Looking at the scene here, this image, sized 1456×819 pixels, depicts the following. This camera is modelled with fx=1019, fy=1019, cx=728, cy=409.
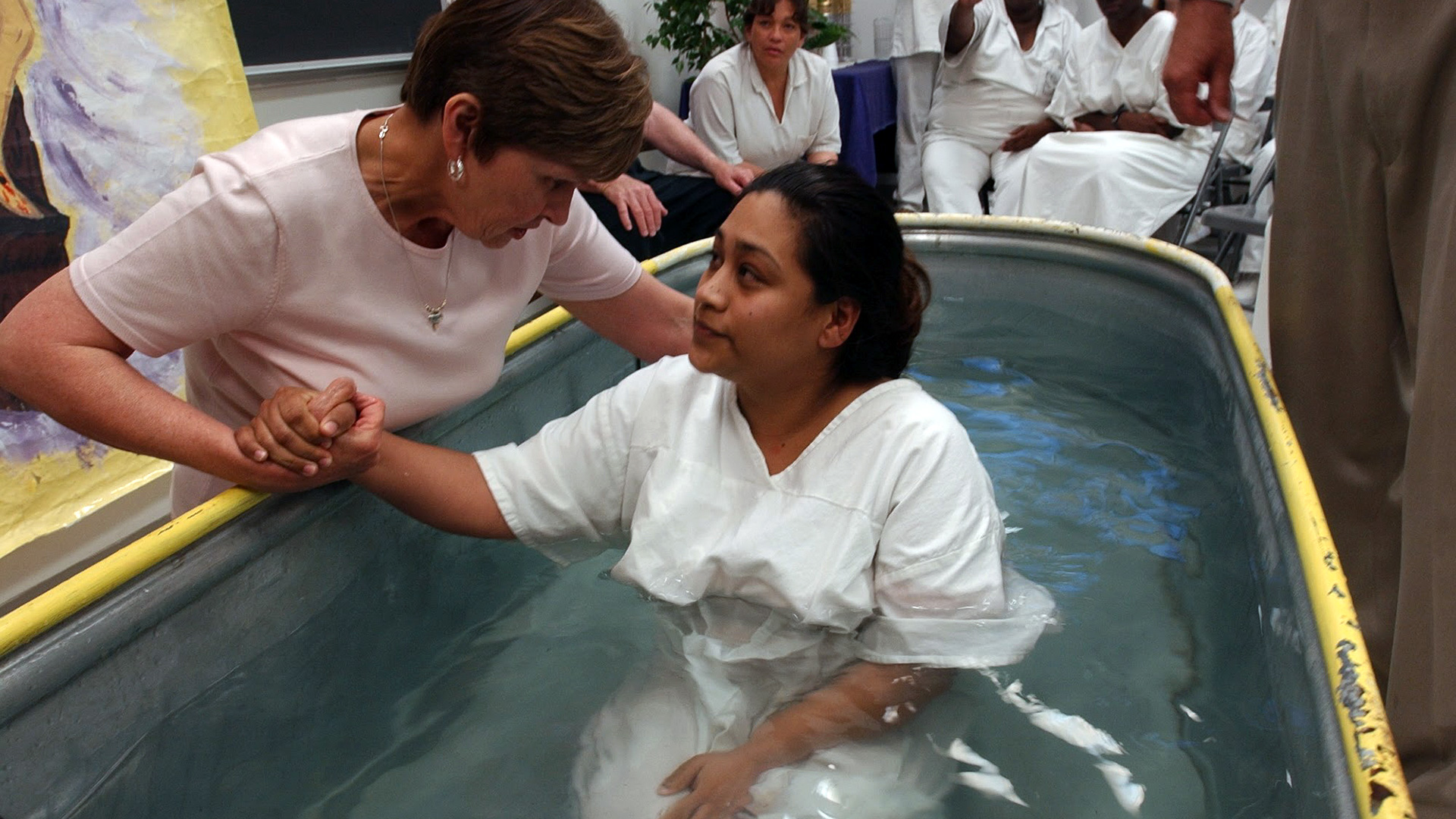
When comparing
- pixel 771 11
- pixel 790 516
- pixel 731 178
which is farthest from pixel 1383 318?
pixel 771 11

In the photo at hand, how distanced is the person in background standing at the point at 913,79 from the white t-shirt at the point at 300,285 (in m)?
4.03

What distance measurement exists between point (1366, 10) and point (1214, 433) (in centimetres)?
76

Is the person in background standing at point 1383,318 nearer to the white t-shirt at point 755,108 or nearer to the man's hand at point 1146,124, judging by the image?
the man's hand at point 1146,124

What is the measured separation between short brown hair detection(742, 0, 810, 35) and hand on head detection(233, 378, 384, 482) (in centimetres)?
318

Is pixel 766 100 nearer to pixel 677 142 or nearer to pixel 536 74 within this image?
pixel 677 142

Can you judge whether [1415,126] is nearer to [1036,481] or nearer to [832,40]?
[1036,481]

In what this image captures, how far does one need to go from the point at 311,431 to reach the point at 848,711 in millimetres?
682

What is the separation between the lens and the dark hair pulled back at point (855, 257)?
1194mm

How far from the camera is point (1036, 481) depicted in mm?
1999

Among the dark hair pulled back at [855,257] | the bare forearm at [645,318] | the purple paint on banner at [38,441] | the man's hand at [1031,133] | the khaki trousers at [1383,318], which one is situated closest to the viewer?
the khaki trousers at [1383,318]

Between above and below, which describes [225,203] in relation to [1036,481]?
above

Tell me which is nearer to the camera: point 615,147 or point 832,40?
point 615,147

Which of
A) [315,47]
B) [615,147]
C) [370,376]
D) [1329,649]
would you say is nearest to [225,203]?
[370,376]

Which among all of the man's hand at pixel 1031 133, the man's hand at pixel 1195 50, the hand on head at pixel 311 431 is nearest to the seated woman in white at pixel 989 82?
the man's hand at pixel 1031 133
